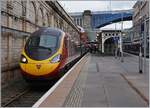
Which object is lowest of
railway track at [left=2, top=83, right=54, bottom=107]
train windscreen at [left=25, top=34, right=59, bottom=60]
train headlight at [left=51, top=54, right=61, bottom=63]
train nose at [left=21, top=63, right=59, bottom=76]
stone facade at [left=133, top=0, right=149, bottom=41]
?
railway track at [left=2, top=83, right=54, bottom=107]

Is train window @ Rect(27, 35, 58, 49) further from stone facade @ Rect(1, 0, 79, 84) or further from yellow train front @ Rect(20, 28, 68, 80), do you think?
stone facade @ Rect(1, 0, 79, 84)

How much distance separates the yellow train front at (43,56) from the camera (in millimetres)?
16281

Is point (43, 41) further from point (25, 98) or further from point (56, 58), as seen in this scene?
point (25, 98)

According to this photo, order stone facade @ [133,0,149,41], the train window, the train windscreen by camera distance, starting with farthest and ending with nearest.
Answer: stone facade @ [133,0,149,41], the train window, the train windscreen

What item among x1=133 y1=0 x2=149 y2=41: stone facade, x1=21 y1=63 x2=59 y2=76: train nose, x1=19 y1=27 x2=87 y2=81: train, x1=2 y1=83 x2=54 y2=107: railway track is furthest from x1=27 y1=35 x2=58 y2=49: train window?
x1=133 y1=0 x2=149 y2=41: stone facade

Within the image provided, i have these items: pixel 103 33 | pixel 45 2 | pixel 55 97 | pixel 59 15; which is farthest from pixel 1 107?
pixel 103 33

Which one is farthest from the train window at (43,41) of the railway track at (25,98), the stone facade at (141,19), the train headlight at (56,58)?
the stone facade at (141,19)

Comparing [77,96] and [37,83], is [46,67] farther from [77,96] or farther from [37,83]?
[77,96]

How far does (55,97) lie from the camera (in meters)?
10.8

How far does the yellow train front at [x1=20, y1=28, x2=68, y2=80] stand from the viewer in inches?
641

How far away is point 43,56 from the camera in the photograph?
1661 centimetres

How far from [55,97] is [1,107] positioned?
2.70 m

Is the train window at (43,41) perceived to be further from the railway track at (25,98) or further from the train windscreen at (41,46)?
the railway track at (25,98)

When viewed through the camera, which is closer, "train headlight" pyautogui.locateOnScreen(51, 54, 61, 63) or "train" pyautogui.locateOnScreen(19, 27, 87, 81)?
"train" pyautogui.locateOnScreen(19, 27, 87, 81)
